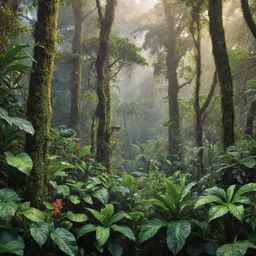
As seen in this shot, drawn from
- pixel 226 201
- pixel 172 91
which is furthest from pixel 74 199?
pixel 172 91

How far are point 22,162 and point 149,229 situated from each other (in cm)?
208

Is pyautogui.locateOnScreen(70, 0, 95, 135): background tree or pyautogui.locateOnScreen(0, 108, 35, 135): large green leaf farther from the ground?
pyautogui.locateOnScreen(70, 0, 95, 135): background tree

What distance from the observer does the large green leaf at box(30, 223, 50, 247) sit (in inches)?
153

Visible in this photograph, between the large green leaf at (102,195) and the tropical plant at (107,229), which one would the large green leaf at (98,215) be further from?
the large green leaf at (102,195)

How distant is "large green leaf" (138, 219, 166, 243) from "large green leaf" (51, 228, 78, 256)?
39.8 inches

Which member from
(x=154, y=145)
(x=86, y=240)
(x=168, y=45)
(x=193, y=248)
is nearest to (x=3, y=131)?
(x=86, y=240)

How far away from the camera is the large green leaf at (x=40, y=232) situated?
153 inches

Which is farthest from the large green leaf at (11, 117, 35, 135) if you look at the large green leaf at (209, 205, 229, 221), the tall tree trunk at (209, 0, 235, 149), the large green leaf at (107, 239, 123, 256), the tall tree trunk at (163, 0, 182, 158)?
the tall tree trunk at (163, 0, 182, 158)

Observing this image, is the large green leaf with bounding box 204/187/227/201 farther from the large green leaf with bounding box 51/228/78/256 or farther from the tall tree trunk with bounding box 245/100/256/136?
the tall tree trunk with bounding box 245/100/256/136

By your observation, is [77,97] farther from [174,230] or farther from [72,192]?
[174,230]

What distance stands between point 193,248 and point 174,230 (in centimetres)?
40

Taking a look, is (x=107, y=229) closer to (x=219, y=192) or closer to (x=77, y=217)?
(x=77, y=217)

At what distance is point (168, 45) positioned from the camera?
15945 millimetres

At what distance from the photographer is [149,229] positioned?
4.70 meters
